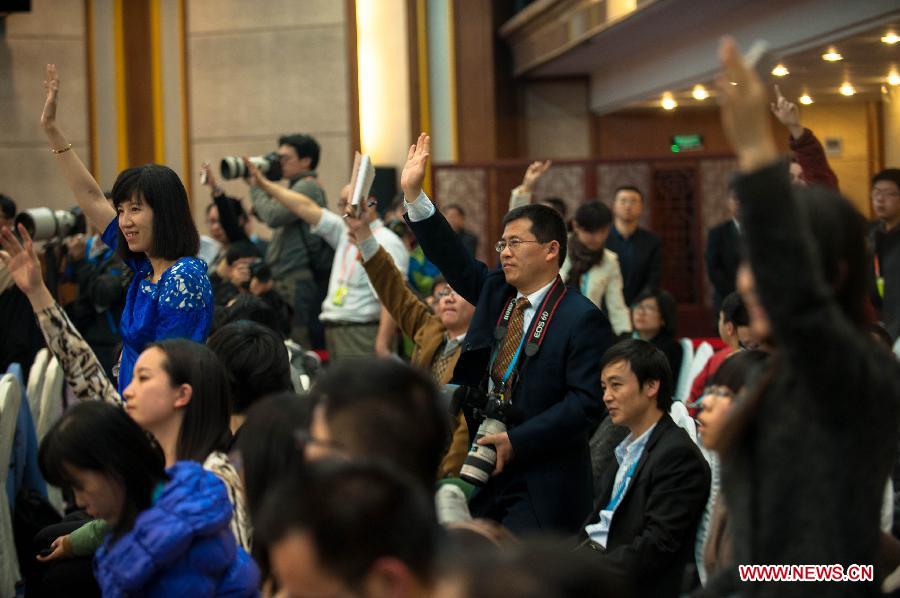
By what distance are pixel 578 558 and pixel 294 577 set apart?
0.33 metres

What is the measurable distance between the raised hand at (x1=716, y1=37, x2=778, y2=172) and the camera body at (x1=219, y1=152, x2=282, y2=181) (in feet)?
14.6

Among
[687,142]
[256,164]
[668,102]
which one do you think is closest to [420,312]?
[256,164]

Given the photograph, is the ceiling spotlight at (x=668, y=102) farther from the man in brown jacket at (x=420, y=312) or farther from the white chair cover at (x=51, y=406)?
the man in brown jacket at (x=420, y=312)

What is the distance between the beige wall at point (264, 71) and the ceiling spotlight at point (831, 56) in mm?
3944

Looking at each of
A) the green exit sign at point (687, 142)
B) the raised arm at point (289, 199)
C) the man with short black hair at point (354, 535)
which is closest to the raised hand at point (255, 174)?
the raised arm at point (289, 199)

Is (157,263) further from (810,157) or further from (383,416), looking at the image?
(810,157)

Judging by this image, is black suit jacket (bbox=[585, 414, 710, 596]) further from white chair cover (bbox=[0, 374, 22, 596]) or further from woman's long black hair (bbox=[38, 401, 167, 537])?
white chair cover (bbox=[0, 374, 22, 596])

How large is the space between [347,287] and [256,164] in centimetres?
80

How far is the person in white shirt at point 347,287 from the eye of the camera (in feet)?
19.6

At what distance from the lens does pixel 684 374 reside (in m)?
5.52

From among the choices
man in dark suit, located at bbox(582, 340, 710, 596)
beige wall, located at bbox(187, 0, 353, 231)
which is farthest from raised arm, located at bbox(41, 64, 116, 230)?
beige wall, located at bbox(187, 0, 353, 231)

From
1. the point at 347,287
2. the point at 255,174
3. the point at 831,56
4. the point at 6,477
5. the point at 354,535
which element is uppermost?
the point at 831,56

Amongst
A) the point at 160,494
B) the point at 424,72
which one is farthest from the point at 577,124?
the point at 160,494

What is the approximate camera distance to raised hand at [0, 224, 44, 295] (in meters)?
3.19
